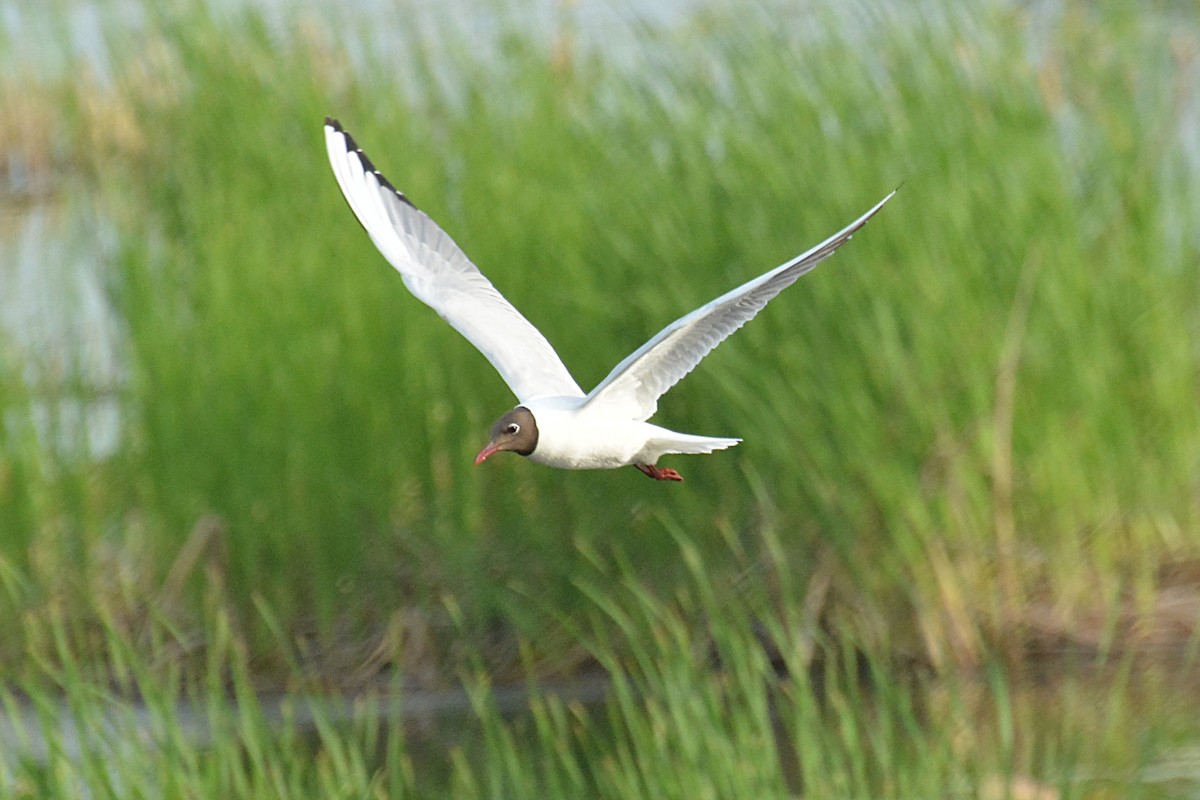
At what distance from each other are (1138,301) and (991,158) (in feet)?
2.03

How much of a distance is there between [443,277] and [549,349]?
345 mm

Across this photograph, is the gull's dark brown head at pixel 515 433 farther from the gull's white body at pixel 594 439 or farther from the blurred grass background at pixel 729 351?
the blurred grass background at pixel 729 351

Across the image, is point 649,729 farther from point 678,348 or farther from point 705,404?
point 678,348

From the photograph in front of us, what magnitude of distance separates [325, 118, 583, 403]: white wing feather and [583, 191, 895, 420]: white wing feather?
0.27 metres

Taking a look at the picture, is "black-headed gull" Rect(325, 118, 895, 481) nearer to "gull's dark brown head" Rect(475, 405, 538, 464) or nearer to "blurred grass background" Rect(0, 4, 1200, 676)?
"gull's dark brown head" Rect(475, 405, 538, 464)

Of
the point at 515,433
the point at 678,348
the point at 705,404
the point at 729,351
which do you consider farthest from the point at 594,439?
the point at 705,404

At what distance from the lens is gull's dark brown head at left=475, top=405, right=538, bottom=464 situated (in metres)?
3.55

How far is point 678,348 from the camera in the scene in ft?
12.7

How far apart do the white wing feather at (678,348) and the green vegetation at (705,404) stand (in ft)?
4.38

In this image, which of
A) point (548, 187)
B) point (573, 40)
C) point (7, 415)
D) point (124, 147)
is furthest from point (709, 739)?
point (124, 147)

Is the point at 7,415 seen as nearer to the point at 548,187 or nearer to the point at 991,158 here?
the point at 548,187

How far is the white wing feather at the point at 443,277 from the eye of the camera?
4219 mm

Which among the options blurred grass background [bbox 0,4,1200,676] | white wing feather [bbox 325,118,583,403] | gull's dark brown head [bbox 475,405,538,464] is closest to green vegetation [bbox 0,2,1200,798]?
blurred grass background [bbox 0,4,1200,676]

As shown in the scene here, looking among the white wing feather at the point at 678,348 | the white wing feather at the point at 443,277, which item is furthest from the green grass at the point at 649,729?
the white wing feather at the point at 443,277
